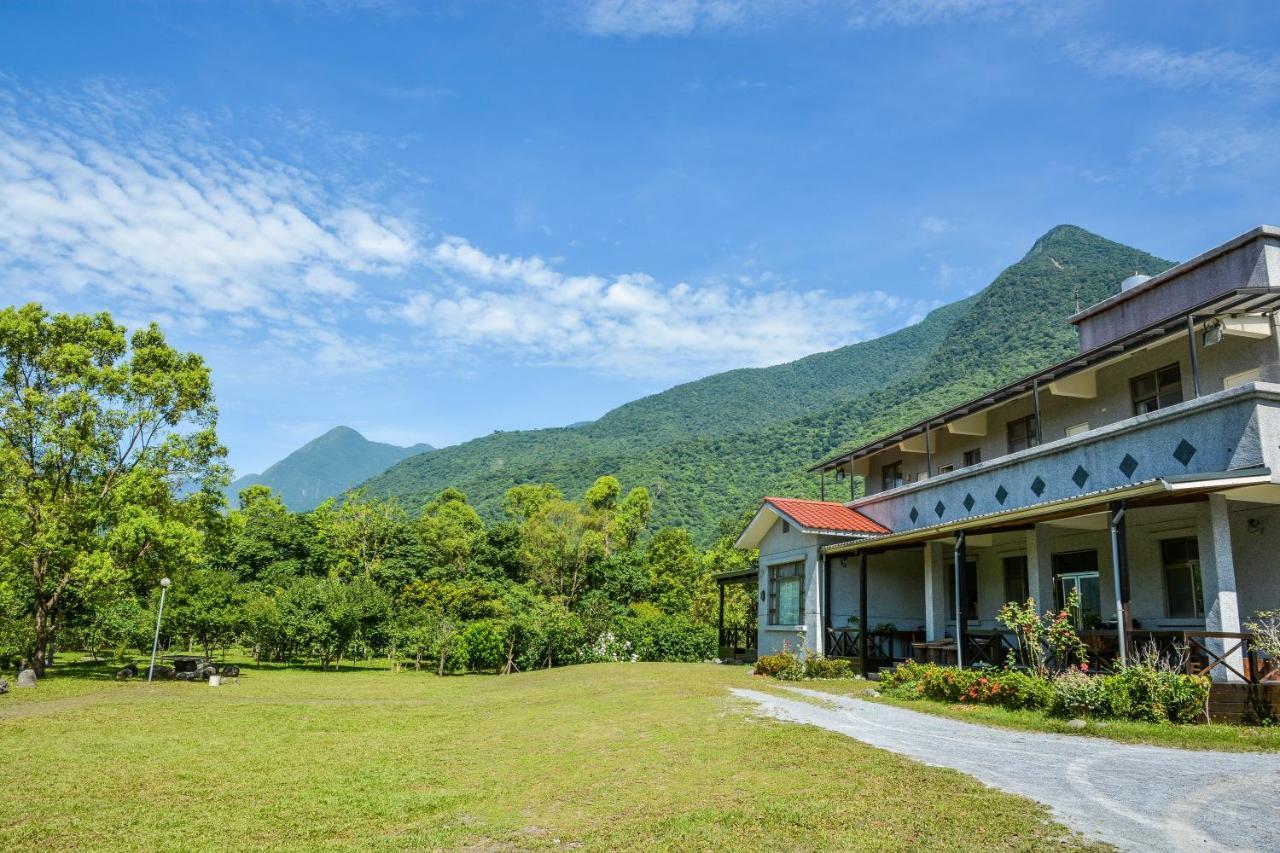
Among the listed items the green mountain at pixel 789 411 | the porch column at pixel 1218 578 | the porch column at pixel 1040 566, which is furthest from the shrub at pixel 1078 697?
the green mountain at pixel 789 411

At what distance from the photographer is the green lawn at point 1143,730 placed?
8.82 meters

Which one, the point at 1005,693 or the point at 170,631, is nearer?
the point at 1005,693

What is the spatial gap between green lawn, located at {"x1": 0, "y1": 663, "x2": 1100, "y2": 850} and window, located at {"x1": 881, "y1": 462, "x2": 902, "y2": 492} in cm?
1224

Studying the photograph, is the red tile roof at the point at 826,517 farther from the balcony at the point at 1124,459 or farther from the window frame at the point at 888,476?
the window frame at the point at 888,476

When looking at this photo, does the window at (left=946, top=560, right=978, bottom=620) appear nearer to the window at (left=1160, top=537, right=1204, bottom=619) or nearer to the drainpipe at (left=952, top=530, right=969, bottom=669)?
the drainpipe at (left=952, top=530, right=969, bottom=669)

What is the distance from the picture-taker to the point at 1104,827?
18.8 feet

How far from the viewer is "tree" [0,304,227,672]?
21.6 metres

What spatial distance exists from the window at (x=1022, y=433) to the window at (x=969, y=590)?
3.07m

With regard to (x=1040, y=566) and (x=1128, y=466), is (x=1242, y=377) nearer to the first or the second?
(x=1128, y=466)

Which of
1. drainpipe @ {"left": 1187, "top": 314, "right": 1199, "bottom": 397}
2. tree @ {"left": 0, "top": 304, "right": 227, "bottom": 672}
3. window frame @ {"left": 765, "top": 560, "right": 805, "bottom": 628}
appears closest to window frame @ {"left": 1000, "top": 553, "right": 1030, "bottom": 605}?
window frame @ {"left": 765, "top": 560, "right": 805, "bottom": 628}

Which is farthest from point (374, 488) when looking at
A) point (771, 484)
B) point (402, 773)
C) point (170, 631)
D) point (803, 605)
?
point (402, 773)

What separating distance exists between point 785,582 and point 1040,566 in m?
8.04

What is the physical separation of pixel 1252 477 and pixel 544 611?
20.3 meters

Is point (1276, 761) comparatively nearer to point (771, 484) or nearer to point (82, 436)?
point (82, 436)
